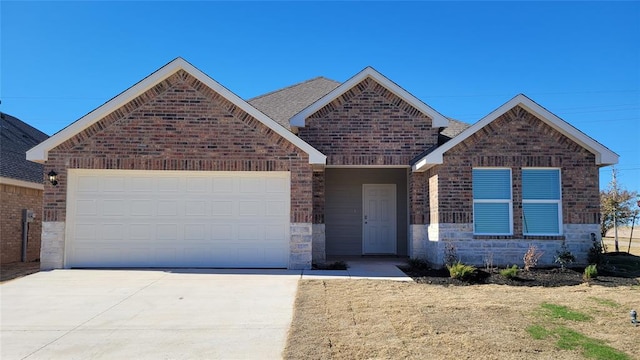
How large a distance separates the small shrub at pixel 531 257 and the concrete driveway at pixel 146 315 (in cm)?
543

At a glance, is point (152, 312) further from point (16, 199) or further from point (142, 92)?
point (16, 199)

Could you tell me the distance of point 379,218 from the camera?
15.5 metres

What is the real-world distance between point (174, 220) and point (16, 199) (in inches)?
258

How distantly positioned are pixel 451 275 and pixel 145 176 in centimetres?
769

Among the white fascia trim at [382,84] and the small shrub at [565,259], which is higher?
the white fascia trim at [382,84]

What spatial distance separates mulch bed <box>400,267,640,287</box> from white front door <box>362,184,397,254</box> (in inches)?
166

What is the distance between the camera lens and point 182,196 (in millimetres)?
11805

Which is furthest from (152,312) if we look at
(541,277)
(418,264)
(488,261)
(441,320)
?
(541,277)

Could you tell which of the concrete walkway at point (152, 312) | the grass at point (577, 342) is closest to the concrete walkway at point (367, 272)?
the concrete walkway at point (152, 312)

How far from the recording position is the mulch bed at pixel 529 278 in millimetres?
9875

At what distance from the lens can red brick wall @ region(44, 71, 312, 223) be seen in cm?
1162

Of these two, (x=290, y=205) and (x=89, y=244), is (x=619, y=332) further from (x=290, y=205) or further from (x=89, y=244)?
(x=89, y=244)

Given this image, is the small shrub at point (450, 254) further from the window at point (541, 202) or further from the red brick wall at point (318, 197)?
the red brick wall at point (318, 197)

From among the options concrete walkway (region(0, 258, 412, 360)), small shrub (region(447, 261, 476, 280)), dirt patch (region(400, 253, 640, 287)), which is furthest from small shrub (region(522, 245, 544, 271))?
concrete walkway (region(0, 258, 412, 360))
